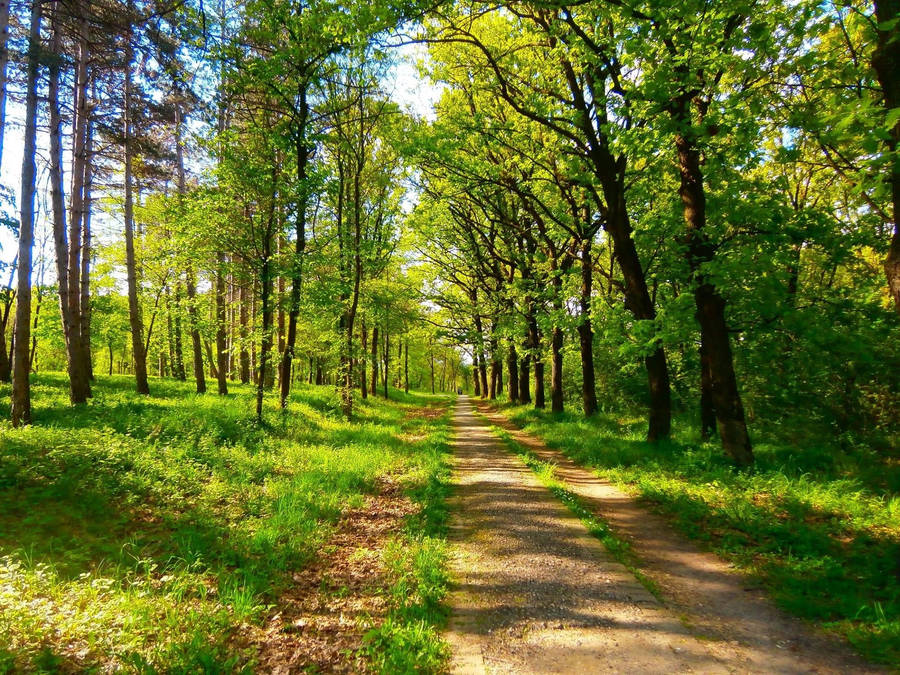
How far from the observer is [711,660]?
3209 mm

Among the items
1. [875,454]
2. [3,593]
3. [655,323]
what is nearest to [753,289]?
[655,323]

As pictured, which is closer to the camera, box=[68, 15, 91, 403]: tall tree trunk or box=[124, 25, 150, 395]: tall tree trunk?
box=[68, 15, 91, 403]: tall tree trunk

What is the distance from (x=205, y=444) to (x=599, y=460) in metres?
9.17

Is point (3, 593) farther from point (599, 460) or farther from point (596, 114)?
point (596, 114)

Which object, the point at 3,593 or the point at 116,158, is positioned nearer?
the point at 3,593

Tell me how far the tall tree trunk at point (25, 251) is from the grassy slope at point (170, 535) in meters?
0.76

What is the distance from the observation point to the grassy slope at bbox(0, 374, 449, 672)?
320cm

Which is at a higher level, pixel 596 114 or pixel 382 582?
pixel 596 114

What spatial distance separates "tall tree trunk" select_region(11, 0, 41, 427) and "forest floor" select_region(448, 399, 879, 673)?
31.6 feet

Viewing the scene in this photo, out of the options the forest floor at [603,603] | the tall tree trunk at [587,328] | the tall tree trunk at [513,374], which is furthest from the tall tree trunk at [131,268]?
the tall tree trunk at [513,374]

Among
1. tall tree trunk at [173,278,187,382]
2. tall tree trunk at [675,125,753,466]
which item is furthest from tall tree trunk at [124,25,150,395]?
tall tree trunk at [675,125,753,466]

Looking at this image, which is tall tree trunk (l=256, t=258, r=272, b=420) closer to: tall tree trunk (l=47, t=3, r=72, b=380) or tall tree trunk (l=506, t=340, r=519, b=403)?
tall tree trunk (l=47, t=3, r=72, b=380)

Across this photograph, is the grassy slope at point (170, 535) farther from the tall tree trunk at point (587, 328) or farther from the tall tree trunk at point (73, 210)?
the tall tree trunk at point (587, 328)

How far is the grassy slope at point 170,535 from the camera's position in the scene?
3197 millimetres
